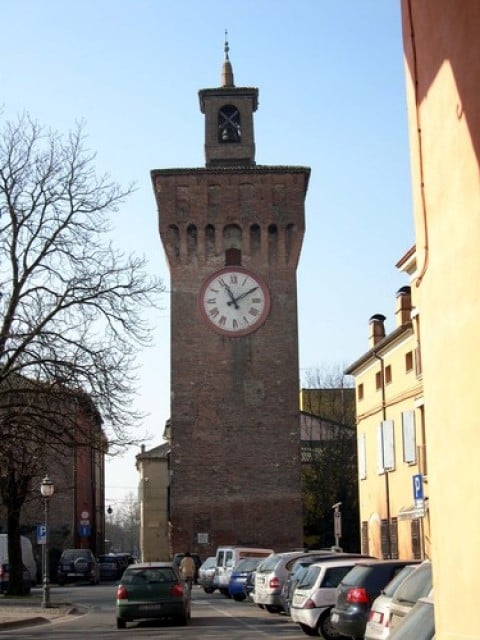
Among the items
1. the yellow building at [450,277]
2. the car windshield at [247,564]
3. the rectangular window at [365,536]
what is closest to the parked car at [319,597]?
the yellow building at [450,277]

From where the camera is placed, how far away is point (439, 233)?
23.3 feet

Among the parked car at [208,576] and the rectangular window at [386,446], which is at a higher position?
the rectangular window at [386,446]

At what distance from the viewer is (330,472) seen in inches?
2687

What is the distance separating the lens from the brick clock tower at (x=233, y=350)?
5056 centimetres

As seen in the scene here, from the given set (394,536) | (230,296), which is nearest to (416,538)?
(394,536)

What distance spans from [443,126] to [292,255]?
45769 millimetres

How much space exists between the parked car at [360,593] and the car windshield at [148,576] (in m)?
7.84

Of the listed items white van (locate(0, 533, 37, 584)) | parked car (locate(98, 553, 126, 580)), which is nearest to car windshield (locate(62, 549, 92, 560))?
white van (locate(0, 533, 37, 584))

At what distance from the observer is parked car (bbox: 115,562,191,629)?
24.0 meters

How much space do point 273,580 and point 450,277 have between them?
20.9 metres

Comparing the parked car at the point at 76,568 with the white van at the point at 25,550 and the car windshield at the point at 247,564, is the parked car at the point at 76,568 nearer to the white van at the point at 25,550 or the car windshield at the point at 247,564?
the white van at the point at 25,550

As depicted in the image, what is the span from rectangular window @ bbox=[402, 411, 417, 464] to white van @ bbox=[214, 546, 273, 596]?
6.38m

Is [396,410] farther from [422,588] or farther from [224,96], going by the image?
[422,588]

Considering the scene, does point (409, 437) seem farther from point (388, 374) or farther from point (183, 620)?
point (183, 620)
